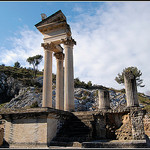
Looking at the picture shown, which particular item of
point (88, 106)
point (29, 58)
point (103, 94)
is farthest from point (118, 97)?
point (29, 58)

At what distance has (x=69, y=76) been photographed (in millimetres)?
12156

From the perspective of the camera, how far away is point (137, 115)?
7.60 meters

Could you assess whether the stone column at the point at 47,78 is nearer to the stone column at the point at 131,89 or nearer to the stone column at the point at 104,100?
the stone column at the point at 104,100

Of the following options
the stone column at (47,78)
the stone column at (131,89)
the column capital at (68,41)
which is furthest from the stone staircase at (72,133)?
the column capital at (68,41)

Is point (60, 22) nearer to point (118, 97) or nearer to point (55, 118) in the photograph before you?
point (55, 118)

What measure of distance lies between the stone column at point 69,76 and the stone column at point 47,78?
1.51 metres

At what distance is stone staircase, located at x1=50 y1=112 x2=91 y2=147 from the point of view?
714cm

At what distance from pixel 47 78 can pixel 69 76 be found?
6.48ft

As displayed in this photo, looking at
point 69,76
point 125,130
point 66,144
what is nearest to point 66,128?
point 66,144

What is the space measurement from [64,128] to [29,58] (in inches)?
2528

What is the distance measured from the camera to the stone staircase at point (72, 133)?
281 inches

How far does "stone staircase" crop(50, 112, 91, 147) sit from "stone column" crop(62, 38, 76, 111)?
1.89 metres

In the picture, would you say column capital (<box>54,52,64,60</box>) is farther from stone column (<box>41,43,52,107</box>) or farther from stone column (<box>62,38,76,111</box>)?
stone column (<box>62,38,76,111</box>)

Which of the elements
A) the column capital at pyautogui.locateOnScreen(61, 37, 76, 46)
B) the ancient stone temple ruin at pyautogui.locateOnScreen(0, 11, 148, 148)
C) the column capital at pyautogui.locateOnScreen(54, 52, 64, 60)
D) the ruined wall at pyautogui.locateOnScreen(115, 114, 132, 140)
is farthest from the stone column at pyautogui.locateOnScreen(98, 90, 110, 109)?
the column capital at pyautogui.locateOnScreen(54, 52, 64, 60)
